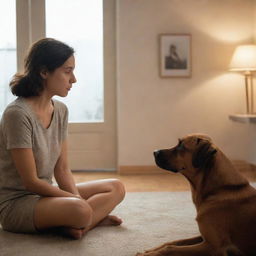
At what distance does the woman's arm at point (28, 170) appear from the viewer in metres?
Result: 2.08

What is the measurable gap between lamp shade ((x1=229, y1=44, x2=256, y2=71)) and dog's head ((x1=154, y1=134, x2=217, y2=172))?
8.30 ft

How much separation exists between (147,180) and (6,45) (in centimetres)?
206

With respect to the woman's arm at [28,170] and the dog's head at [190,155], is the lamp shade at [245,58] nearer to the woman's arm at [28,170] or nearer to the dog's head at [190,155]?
the dog's head at [190,155]

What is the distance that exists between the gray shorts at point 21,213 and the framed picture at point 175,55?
2.73 metres

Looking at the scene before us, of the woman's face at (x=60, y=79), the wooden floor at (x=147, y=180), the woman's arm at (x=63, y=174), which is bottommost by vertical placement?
the wooden floor at (x=147, y=180)

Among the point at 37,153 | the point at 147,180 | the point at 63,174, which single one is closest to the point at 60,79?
the point at 37,153

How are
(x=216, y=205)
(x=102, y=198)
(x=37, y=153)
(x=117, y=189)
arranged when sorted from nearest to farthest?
(x=216, y=205), (x=37, y=153), (x=102, y=198), (x=117, y=189)

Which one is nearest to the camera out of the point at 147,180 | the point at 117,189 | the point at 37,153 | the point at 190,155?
the point at 190,155

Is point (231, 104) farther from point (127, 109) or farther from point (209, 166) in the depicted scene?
point (209, 166)

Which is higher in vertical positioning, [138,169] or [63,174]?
[63,174]

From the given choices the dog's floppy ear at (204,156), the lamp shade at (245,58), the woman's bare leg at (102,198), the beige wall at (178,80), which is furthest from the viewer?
the beige wall at (178,80)

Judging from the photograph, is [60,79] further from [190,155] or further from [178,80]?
[178,80]

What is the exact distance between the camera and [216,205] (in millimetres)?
1825

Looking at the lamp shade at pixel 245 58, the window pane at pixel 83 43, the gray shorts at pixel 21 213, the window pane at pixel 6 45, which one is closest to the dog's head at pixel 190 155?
the gray shorts at pixel 21 213
